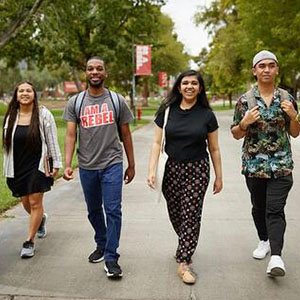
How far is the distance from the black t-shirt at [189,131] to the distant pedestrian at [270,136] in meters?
0.32

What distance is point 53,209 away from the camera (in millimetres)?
6910

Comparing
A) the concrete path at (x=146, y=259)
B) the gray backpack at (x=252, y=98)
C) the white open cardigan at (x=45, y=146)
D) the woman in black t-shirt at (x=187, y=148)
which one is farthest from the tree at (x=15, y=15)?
the gray backpack at (x=252, y=98)

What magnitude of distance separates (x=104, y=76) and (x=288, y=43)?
1931 centimetres

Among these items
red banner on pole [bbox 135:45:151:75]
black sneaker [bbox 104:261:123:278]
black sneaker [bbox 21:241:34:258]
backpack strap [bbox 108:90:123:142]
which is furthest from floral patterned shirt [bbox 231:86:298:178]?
red banner on pole [bbox 135:45:151:75]

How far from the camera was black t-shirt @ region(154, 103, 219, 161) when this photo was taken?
4.06 metres

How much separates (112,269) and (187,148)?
122cm

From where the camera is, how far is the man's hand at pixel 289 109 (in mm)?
3957

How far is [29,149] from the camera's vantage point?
4.69 metres

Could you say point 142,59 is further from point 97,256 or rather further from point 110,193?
point 110,193

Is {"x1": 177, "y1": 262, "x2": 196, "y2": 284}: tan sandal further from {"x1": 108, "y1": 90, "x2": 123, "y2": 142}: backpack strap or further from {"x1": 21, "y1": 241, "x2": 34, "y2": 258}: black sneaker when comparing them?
{"x1": 21, "y1": 241, "x2": 34, "y2": 258}: black sneaker

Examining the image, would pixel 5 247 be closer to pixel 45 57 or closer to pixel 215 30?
pixel 45 57

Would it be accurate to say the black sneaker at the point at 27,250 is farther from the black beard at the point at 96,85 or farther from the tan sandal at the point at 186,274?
the black beard at the point at 96,85

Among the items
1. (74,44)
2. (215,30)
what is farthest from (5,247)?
(215,30)

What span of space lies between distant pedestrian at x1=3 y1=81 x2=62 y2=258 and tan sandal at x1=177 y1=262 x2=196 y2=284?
5.06 feet
